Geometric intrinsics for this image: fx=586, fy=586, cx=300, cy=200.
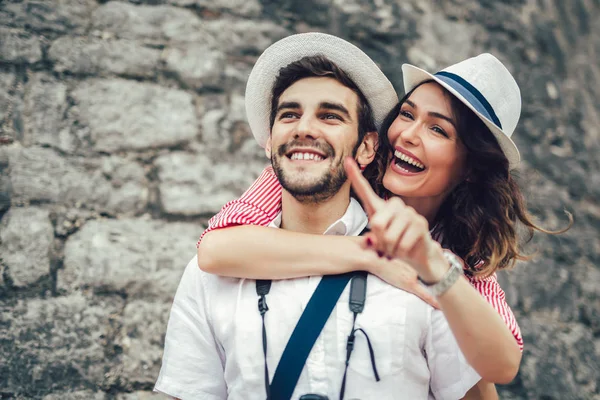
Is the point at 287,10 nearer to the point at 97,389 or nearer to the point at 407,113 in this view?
the point at 407,113

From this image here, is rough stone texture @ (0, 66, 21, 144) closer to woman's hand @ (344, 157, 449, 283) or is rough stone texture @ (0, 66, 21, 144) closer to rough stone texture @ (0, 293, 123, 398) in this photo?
rough stone texture @ (0, 293, 123, 398)

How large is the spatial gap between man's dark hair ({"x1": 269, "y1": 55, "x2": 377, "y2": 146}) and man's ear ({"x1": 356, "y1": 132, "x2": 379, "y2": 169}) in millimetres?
24

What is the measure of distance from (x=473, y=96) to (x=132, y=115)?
147 cm

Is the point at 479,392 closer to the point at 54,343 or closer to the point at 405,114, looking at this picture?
the point at 405,114

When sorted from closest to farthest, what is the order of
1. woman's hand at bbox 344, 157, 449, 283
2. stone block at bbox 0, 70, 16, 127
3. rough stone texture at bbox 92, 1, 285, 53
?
woman's hand at bbox 344, 157, 449, 283
stone block at bbox 0, 70, 16, 127
rough stone texture at bbox 92, 1, 285, 53

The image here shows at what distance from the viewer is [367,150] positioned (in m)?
2.08

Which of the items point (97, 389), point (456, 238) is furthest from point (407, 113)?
point (97, 389)

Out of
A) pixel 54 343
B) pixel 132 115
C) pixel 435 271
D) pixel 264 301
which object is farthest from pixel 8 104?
pixel 435 271

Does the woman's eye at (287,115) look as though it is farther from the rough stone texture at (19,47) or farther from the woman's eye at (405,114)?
the rough stone texture at (19,47)

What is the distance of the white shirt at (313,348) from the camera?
1643 millimetres

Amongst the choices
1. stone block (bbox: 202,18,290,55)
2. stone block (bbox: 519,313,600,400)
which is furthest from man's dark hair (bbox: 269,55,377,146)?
stone block (bbox: 519,313,600,400)

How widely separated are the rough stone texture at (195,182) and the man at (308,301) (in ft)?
1.84

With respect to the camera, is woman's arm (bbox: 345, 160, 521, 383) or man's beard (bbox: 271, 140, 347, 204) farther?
man's beard (bbox: 271, 140, 347, 204)

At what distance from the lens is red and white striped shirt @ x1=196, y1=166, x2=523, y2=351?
182 centimetres
